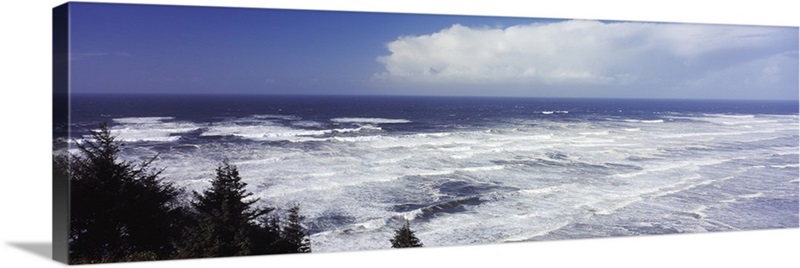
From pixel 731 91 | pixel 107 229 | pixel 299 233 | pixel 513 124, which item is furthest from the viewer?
pixel 731 91

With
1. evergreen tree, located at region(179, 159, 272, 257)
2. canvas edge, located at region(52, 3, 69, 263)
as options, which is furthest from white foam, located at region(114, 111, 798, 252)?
canvas edge, located at region(52, 3, 69, 263)

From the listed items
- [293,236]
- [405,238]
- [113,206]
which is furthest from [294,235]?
[113,206]

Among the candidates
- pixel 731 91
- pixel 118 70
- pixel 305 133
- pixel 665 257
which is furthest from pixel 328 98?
pixel 731 91

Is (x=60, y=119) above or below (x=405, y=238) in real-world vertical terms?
above

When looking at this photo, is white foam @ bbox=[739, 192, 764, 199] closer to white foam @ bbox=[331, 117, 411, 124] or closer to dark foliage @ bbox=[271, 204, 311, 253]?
white foam @ bbox=[331, 117, 411, 124]

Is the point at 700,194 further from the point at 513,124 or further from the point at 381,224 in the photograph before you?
the point at 381,224

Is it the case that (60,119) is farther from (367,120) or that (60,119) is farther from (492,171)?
(492,171)

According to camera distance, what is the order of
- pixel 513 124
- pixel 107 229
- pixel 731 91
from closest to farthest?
pixel 107 229
pixel 513 124
pixel 731 91

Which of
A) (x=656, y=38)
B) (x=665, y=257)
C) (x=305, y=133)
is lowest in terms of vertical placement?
(x=665, y=257)
